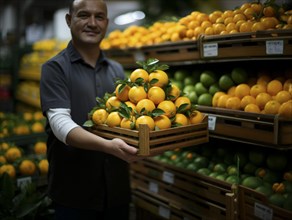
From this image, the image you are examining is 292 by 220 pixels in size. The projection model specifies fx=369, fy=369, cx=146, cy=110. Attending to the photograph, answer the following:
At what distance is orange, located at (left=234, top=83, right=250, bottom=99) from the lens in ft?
7.18

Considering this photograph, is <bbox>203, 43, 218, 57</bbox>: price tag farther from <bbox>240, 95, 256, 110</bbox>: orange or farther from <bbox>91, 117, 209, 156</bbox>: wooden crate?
<bbox>91, 117, 209, 156</bbox>: wooden crate

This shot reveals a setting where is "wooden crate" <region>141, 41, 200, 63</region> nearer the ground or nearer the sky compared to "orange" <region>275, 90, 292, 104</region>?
nearer the sky

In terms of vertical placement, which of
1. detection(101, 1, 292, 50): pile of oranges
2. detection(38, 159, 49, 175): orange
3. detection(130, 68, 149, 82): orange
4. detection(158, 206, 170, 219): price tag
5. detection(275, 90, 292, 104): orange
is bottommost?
detection(158, 206, 170, 219): price tag

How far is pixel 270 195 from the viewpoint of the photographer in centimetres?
202

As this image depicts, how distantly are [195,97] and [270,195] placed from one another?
0.84 metres

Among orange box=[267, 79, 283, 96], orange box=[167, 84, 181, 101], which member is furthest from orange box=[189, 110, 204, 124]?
orange box=[267, 79, 283, 96]

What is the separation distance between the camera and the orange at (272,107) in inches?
74.7

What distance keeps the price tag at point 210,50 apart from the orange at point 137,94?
585mm

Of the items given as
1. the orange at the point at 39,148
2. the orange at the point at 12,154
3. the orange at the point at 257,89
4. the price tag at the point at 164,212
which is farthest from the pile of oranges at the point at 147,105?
the orange at the point at 39,148

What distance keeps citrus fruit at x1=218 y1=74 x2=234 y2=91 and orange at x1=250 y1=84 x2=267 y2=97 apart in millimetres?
223

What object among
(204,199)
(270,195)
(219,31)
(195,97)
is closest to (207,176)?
(204,199)

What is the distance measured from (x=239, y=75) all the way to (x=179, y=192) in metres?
0.89

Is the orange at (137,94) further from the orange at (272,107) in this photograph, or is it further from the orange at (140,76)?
the orange at (272,107)

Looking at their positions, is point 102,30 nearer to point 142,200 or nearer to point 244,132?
point 244,132
